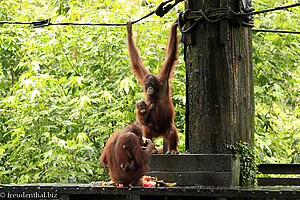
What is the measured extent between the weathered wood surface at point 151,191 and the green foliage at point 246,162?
1.58 ft

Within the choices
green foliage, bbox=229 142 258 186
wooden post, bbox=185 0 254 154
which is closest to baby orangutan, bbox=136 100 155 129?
wooden post, bbox=185 0 254 154

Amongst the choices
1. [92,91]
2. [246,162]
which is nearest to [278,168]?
[246,162]

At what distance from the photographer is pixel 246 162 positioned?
104 inches

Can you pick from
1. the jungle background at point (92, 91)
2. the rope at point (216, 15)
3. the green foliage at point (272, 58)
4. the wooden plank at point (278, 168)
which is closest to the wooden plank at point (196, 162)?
the rope at point (216, 15)

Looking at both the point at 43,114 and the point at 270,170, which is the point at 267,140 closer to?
the point at 270,170

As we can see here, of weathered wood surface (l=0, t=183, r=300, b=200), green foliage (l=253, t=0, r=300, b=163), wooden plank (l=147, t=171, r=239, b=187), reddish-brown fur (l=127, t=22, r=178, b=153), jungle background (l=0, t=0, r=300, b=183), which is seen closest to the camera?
weathered wood surface (l=0, t=183, r=300, b=200)

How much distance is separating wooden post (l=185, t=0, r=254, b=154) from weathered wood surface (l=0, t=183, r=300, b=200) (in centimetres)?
55

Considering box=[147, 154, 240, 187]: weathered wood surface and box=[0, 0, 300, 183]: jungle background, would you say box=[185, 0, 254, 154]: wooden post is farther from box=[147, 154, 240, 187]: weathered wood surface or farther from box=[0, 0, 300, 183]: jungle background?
box=[0, 0, 300, 183]: jungle background

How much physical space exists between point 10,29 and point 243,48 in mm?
4578

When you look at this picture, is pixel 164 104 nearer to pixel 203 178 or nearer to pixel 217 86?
pixel 217 86

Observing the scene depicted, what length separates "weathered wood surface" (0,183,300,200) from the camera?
1.92m

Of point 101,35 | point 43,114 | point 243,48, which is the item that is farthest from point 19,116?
point 243,48

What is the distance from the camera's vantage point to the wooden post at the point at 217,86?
2621 millimetres

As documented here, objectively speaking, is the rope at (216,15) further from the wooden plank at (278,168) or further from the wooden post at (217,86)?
the wooden plank at (278,168)
